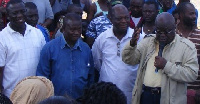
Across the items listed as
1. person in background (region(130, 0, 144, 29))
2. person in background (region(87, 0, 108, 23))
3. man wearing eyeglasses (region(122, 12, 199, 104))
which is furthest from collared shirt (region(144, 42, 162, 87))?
person in background (region(87, 0, 108, 23))

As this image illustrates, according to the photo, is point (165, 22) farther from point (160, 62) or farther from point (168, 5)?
point (168, 5)

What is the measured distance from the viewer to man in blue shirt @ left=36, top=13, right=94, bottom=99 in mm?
4711

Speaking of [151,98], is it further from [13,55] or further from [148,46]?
[13,55]

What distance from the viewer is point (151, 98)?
4430mm

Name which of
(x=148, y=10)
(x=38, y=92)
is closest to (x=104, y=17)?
(x=148, y=10)

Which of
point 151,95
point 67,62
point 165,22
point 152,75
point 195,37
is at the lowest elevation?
point 151,95

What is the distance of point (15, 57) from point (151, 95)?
5.70 ft

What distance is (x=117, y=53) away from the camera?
5039mm

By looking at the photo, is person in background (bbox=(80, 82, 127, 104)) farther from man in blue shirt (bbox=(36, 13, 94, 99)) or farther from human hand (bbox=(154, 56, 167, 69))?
man in blue shirt (bbox=(36, 13, 94, 99))

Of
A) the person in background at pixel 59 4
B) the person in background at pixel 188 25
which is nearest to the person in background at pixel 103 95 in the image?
the person in background at pixel 188 25

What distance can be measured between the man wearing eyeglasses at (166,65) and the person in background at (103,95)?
1109 millimetres

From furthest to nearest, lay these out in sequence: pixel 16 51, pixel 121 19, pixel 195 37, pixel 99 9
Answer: pixel 99 9 → pixel 195 37 → pixel 121 19 → pixel 16 51

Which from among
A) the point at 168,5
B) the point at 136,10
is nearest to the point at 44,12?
the point at 136,10

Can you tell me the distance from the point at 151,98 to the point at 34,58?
1.58 meters
